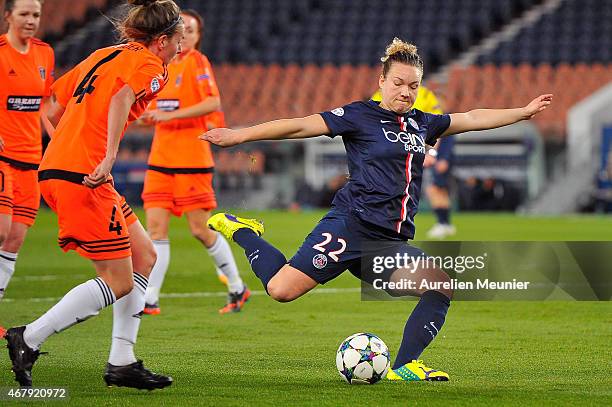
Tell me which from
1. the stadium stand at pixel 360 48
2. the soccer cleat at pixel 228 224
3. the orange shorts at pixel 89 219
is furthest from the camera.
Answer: the stadium stand at pixel 360 48

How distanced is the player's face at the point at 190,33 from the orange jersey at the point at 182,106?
8 cm

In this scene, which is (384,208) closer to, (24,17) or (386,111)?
(386,111)

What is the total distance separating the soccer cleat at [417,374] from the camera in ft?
19.8

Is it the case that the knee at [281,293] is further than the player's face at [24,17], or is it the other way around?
the player's face at [24,17]

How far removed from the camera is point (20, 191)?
8.20m

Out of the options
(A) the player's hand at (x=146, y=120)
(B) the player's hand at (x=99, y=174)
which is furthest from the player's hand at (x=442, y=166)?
(B) the player's hand at (x=99, y=174)

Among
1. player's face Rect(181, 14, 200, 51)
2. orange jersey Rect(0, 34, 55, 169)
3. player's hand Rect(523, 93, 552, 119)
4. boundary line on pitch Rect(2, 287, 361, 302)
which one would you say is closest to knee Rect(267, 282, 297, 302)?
player's hand Rect(523, 93, 552, 119)

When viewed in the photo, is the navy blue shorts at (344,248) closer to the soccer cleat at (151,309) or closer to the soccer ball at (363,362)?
the soccer ball at (363,362)

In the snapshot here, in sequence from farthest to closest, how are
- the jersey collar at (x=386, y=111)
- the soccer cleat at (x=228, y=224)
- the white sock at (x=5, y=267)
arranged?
the white sock at (x=5, y=267), the soccer cleat at (x=228, y=224), the jersey collar at (x=386, y=111)

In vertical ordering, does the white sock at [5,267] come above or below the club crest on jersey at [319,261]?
below

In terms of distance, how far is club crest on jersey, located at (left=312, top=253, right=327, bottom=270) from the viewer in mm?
6117

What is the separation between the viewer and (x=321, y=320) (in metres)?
8.92

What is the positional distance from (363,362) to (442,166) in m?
11.6

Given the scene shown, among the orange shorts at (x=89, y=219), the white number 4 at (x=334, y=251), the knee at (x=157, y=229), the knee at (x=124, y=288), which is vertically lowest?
the knee at (x=157, y=229)
